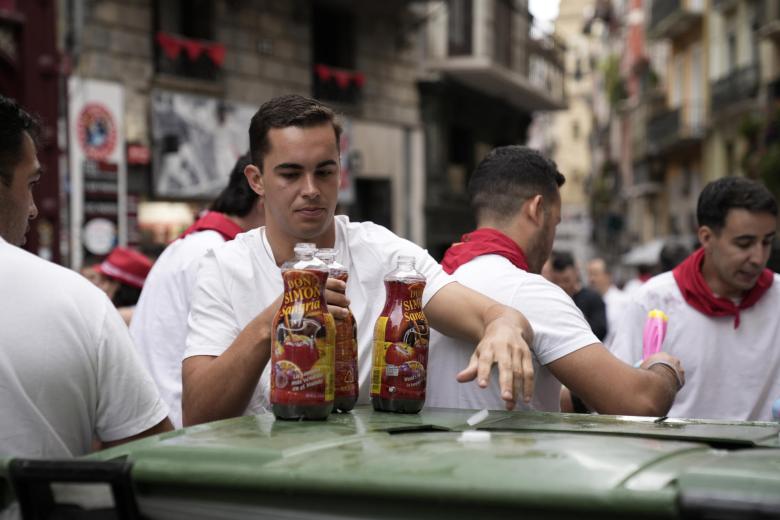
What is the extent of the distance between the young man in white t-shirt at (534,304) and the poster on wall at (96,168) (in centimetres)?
1047

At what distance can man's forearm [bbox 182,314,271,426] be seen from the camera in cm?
306

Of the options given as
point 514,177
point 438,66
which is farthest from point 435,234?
point 514,177

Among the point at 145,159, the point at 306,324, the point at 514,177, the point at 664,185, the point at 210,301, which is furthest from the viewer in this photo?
the point at 664,185

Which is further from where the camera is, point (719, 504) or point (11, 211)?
point (11, 211)

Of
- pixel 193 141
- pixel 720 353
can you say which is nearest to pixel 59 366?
pixel 720 353

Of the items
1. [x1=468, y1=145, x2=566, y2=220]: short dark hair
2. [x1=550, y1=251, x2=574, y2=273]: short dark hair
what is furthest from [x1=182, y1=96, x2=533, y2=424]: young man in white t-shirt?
[x1=550, y1=251, x2=574, y2=273]: short dark hair

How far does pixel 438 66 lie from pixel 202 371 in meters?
20.5

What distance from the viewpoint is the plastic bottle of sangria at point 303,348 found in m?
2.80

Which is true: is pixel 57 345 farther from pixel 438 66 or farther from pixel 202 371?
pixel 438 66

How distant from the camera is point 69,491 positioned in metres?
2.43

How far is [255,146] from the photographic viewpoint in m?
3.50

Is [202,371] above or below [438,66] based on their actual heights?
below

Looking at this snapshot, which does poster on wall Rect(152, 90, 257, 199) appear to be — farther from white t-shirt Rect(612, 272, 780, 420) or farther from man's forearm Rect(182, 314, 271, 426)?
man's forearm Rect(182, 314, 271, 426)

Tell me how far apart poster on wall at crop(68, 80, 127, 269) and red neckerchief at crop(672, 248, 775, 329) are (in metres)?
9.95
